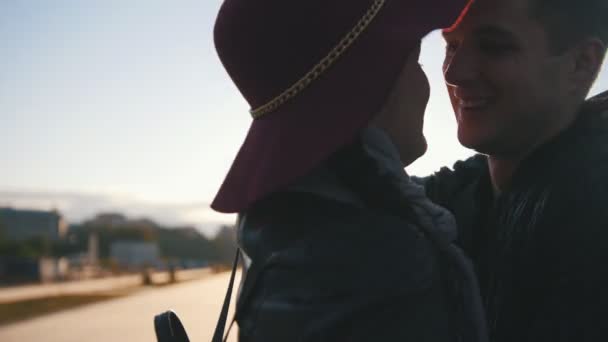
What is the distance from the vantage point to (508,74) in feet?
7.88

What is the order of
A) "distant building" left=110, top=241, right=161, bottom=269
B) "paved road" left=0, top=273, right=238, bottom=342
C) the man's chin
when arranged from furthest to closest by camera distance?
"distant building" left=110, top=241, right=161, bottom=269 → "paved road" left=0, top=273, right=238, bottom=342 → the man's chin

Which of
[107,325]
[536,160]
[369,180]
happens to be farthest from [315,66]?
[107,325]

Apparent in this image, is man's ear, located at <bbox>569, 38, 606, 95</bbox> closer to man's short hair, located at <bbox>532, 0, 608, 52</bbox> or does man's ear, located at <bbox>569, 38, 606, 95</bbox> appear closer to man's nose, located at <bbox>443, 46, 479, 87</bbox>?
man's short hair, located at <bbox>532, 0, 608, 52</bbox>

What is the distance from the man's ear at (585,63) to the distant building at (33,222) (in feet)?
374

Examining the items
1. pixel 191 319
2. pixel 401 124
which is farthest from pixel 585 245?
pixel 191 319

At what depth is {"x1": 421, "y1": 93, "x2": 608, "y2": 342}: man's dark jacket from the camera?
200 centimetres

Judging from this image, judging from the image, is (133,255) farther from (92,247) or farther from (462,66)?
(462,66)

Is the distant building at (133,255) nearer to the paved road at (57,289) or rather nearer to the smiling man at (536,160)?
the paved road at (57,289)

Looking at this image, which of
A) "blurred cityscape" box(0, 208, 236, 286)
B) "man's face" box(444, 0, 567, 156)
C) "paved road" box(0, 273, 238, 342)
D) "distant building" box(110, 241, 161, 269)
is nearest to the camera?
"man's face" box(444, 0, 567, 156)

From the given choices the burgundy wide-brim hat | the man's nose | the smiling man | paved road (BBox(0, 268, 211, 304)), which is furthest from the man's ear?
paved road (BBox(0, 268, 211, 304))

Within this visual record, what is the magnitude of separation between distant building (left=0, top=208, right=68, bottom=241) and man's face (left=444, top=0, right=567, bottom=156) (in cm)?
11372

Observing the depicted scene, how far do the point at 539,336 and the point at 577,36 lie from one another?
3.85ft

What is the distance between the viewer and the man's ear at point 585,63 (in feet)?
8.21

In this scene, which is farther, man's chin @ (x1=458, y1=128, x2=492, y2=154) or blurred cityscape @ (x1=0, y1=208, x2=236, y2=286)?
blurred cityscape @ (x1=0, y1=208, x2=236, y2=286)
